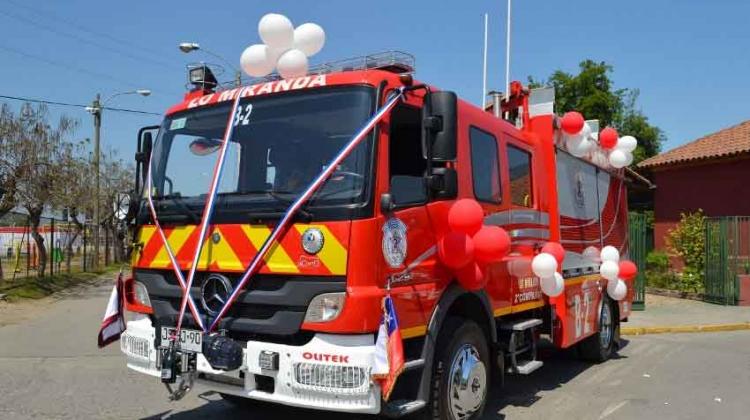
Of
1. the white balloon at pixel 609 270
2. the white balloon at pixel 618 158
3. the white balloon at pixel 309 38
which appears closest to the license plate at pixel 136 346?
the white balloon at pixel 309 38

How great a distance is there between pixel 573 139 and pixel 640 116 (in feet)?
90.6

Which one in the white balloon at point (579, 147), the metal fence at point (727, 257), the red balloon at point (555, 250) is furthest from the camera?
the metal fence at point (727, 257)

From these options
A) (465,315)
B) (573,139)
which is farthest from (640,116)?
(465,315)

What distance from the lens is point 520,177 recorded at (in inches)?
250

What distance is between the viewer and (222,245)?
4.47m

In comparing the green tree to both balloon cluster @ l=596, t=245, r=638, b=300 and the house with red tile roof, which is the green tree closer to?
the house with red tile roof

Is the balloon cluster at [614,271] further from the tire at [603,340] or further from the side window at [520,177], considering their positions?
the side window at [520,177]

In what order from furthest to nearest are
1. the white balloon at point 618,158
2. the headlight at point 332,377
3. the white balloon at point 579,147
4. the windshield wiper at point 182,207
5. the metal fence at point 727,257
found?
the metal fence at point 727,257 → the white balloon at point 618,158 → the white balloon at point 579,147 → the windshield wiper at point 182,207 → the headlight at point 332,377

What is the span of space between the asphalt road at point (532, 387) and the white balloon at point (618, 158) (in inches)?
108

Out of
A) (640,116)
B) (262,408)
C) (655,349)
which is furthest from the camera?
(640,116)

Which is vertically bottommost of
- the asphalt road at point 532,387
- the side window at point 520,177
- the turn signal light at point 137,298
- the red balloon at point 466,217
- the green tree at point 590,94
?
the asphalt road at point 532,387

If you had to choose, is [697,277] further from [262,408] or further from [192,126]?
[192,126]

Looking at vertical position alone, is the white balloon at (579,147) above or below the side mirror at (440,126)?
above

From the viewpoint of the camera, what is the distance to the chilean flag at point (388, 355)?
12.7ft
